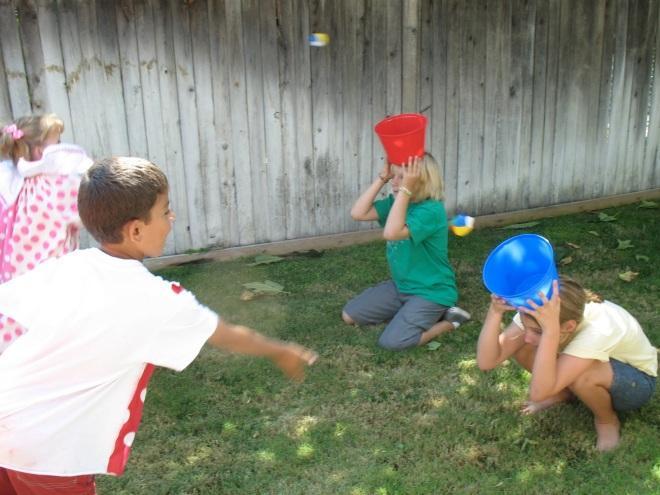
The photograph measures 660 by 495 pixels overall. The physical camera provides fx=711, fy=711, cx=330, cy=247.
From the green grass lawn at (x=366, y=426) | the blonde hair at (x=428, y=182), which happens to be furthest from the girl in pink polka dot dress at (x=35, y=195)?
the blonde hair at (x=428, y=182)

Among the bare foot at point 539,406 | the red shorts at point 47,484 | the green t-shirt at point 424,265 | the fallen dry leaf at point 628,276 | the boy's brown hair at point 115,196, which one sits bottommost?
the fallen dry leaf at point 628,276

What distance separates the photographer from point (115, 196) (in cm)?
180

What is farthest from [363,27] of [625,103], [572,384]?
[572,384]

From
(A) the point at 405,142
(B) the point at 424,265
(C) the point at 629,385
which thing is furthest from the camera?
(B) the point at 424,265

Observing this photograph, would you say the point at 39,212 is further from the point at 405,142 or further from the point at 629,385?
the point at 629,385

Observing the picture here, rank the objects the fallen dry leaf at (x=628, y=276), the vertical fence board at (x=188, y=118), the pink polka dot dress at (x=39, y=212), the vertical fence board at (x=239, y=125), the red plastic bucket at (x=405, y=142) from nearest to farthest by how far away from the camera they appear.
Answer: the pink polka dot dress at (x=39, y=212), the red plastic bucket at (x=405, y=142), the fallen dry leaf at (x=628, y=276), the vertical fence board at (x=188, y=118), the vertical fence board at (x=239, y=125)

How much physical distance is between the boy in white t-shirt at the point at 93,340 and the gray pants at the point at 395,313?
2.17 m

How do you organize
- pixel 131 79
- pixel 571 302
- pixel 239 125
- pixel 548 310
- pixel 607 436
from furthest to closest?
pixel 239 125 < pixel 131 79 < pixel 607 436 < pixel 571 302 < pixel 548 310

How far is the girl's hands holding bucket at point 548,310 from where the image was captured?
8.07 feet

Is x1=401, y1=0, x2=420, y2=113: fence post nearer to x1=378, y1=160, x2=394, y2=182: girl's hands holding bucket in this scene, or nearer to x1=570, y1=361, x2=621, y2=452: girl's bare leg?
x1=378, y1=160, x2=394, y2=182: girl's hands holding bucket

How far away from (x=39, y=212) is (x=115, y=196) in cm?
149

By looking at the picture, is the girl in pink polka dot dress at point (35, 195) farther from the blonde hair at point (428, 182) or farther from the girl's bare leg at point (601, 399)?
the girl's bare leg at point (601, 399)

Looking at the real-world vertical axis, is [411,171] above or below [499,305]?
above

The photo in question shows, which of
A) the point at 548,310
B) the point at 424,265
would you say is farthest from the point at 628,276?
the point at 548,310
